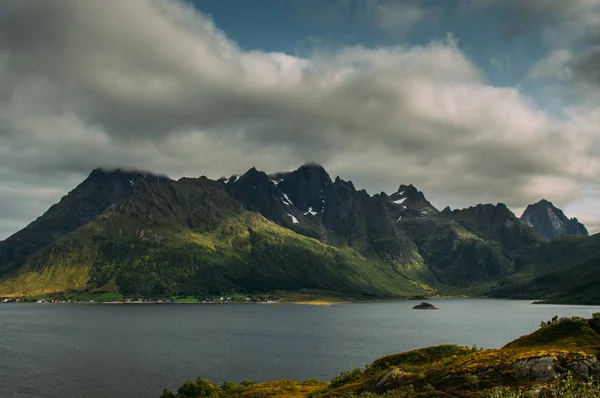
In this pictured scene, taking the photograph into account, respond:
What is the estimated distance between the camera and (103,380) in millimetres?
141125

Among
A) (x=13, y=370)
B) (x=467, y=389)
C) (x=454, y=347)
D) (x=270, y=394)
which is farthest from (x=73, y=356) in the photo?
(x=467, y=389)

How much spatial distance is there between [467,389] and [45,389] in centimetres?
11619

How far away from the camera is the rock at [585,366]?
5441 centimetres

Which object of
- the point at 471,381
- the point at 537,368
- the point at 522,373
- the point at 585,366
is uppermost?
the point at 585,366

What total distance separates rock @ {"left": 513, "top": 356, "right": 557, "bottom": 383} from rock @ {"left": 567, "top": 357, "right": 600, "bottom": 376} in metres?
1.92

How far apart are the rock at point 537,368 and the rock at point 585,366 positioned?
192cm

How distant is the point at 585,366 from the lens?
5500 cm

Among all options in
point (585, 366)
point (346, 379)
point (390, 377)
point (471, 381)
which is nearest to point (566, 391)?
point (585, 366)

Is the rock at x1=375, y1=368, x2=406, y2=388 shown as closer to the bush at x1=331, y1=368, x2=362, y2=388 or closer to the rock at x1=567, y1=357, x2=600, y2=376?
the bush at x1=331, y1=368, x2=362, y2=388

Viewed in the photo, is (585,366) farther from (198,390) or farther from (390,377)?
(198,390)

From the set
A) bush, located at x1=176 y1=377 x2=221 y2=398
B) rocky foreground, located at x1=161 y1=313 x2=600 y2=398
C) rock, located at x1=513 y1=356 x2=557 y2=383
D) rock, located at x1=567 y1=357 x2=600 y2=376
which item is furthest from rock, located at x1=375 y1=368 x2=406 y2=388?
bush, located at x1=176 y1=377 x2=221 y2=398

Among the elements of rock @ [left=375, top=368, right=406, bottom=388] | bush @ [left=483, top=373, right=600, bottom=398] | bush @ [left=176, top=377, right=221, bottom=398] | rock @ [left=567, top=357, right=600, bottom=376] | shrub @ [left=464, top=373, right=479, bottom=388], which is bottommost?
bush @ [left=176, top=377, right=221, bottom=398]

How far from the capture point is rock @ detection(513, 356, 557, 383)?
54.7 metres

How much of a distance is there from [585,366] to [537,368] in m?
5.10
